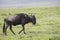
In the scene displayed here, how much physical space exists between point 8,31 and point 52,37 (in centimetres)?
98

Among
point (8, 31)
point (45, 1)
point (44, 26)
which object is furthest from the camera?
point (45, 1)

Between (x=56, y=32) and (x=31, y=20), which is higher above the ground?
(x=31, y=20)

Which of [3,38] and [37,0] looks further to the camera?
[37,0]

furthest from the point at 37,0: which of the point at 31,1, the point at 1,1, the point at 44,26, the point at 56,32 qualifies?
the point at 56,32

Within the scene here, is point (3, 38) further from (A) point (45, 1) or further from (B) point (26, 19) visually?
(A) point (45, 1)

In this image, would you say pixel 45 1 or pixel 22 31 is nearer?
pixel 22 31

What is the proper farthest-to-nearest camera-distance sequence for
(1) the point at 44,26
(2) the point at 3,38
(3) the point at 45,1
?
(3) the point at 45,1, (1) the point at 44,26, (2) the point at 3,38

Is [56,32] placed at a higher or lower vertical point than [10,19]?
lower

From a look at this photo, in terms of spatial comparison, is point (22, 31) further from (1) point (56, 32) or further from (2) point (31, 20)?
(1) point (56, 32)

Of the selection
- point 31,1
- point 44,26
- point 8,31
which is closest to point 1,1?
point 31,1

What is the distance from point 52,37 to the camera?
16.1 feet

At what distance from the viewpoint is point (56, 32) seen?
5.44 m

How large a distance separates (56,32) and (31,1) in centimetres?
624

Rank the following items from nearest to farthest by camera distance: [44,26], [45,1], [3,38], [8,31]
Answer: [3,38]
[8,31]
[44,26]
[45,1]
